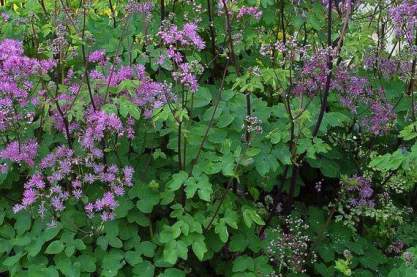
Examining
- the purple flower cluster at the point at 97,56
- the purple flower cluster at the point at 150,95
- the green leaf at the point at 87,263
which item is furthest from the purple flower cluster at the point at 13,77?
the green leaf at the point at 87,263

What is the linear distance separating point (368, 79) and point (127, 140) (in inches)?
51.7

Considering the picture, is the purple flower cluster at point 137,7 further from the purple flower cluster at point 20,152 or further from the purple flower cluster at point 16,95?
the purple flower cluster at point 20,152

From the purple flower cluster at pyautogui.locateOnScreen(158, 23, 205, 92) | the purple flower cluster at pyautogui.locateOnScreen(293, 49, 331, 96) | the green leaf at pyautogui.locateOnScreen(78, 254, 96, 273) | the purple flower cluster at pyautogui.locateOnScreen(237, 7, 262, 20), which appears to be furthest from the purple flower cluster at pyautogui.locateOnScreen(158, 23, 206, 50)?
the green leaf at pyautogui.locateOnScreen(78, 254, 96, 273)

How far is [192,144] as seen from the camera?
9.08 feet

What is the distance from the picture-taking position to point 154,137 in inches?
119

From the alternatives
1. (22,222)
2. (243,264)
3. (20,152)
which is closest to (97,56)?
(20,152)

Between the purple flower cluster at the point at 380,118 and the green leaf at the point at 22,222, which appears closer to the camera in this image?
the green leaf at the point at 22,222

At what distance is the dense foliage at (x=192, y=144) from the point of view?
2645 millimetres

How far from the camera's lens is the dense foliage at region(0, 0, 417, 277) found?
8.68ft

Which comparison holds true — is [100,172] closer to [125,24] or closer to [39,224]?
[39,224]

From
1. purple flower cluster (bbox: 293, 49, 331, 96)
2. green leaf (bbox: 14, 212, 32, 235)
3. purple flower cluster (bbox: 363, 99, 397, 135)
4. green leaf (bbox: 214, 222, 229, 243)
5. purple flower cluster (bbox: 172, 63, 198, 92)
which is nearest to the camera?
purple flower cluster (bbox: 172, 63, 198, 92)

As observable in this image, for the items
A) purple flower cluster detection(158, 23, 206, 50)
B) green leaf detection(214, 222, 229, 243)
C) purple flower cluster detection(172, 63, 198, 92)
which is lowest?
green leaf detection(214, 222, 229, 243)

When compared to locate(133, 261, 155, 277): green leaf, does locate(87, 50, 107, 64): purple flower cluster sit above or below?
above

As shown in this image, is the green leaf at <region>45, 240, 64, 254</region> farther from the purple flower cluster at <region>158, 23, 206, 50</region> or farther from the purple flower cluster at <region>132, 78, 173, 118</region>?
the purple flower cluster at <region>158, 23, 206, 50</region>
